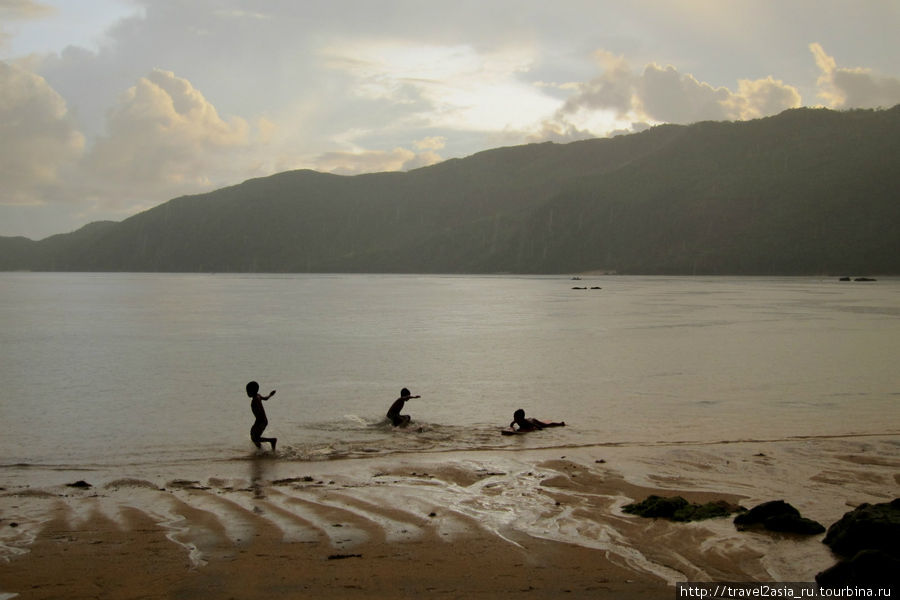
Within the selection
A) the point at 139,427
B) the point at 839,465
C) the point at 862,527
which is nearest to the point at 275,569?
the point at 862,527

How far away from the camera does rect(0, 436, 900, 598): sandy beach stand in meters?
7.44

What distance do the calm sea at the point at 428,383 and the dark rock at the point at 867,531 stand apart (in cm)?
729

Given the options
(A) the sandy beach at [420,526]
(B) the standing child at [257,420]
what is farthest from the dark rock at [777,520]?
(B) the standing child at [257,420]

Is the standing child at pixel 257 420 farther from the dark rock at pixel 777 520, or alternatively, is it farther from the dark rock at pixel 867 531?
the dark rock at pixel 867 531

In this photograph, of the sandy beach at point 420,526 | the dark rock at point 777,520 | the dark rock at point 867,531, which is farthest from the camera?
the dark rock at point 777,520

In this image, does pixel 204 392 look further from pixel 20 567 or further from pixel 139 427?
pixel 20 567

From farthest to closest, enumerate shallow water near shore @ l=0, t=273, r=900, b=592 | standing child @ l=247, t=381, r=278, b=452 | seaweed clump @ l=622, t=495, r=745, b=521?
standing child @ l=247, t=381, r=278, b=452
seaweed clump @ l=622, t=495, r=745, b=521
shallow water near shore @ l=0, t=273, r=900, b=592

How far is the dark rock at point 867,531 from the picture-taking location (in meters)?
7.58

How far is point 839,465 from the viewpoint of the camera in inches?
500

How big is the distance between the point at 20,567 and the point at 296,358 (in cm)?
2644

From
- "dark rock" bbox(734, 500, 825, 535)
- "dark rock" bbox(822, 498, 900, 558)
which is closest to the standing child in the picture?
"dark rock" bbox(734, 500, 825, 535)

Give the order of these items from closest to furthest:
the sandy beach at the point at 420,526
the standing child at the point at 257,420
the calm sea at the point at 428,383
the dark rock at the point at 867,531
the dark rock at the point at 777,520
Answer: the sandy beach at the point at 420,526
the dark rock at the point at 867,531
the dark rock at the point at 777,520
the standing child at the point at 257,420
the calm sea at the point at 428,383

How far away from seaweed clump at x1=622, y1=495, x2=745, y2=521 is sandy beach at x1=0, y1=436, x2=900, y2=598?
21 cm

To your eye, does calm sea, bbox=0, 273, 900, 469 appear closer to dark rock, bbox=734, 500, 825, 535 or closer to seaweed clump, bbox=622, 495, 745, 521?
seaweed clump, bbox=622, 495, 745, 521
